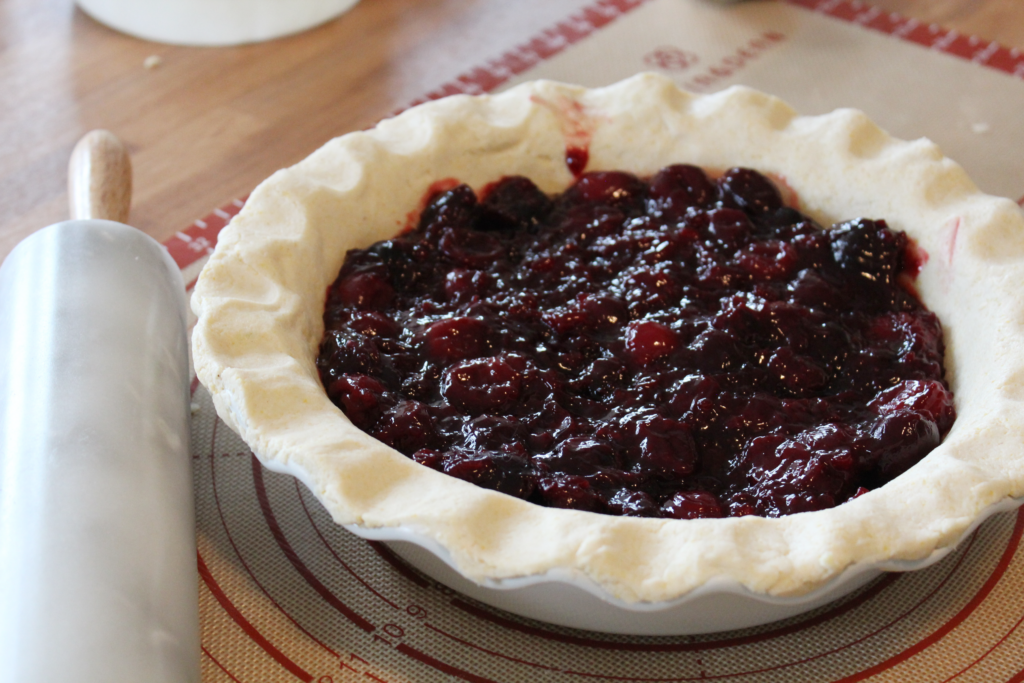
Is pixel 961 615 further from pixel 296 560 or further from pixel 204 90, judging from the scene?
pixel 204 90

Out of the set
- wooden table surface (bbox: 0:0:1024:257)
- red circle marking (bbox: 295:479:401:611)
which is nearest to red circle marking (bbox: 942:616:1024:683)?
red circle marking (bbox: 295:479:401:611)

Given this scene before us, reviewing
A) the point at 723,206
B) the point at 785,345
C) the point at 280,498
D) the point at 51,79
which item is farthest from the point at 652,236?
the point at 51,79

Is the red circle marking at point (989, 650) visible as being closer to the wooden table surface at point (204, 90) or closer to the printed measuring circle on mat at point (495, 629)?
the printed measuring circle on mat at point (495, 629)

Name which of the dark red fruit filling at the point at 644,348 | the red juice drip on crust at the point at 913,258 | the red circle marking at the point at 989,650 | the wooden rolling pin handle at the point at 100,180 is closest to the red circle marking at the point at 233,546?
the dark red fruit filling at the point at 644,348

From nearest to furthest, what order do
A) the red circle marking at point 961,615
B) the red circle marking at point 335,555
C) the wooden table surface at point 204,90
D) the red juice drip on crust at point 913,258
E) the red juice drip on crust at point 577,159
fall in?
the red circle marking at point 961,615, the red circle marking at point 335,555, the red juice drip on crust at point 913,258, the red juice drip on crust at point 577,159, the wooden table surface at point 204,90

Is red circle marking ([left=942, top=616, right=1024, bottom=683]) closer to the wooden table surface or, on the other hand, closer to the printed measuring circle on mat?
the printed measuring circle on mat

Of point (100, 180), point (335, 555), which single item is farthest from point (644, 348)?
point (100, 180)
